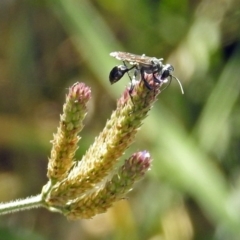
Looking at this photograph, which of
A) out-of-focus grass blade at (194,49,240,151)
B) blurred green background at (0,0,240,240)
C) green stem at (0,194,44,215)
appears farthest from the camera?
out-of-focus grass blade at (194,49,240,151)

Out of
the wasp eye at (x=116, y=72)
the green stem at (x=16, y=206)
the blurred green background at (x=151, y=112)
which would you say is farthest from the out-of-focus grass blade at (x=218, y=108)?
the green stem at (x=16, y=206)

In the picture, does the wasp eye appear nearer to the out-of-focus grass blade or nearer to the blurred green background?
the blurred green background

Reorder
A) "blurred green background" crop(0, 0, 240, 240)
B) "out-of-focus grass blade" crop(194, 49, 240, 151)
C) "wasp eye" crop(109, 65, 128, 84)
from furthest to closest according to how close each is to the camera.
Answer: "out-of-focus grass blade" crop(194, 49, 240, 151)
"blurred green background" crop(0, 0, 240, 240)
"wasp eye" crop(109, 65, 128, 84)

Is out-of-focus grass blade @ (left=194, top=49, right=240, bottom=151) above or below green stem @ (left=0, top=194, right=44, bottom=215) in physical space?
above

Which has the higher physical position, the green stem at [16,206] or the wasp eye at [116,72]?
the wasp eye at [116,72]

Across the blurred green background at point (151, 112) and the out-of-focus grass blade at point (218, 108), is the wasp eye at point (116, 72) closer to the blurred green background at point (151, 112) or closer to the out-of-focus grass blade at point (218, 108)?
the blurred green background at point (151, 112)

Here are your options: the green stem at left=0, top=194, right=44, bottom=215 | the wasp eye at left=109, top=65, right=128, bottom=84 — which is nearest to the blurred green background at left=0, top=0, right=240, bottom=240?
the wasp eye at left=109, top=65, right=128, bottom=84

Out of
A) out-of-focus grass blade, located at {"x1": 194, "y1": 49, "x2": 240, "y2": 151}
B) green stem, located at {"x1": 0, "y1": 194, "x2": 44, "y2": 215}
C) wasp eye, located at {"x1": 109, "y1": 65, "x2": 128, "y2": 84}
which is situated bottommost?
green stem, located at {"x1": 0, "y1": 194, "x2": 44, "y2": 215}

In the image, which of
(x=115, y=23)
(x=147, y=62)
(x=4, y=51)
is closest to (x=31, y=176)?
(x=4, y=51)

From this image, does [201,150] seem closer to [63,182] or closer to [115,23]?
[115,23]
